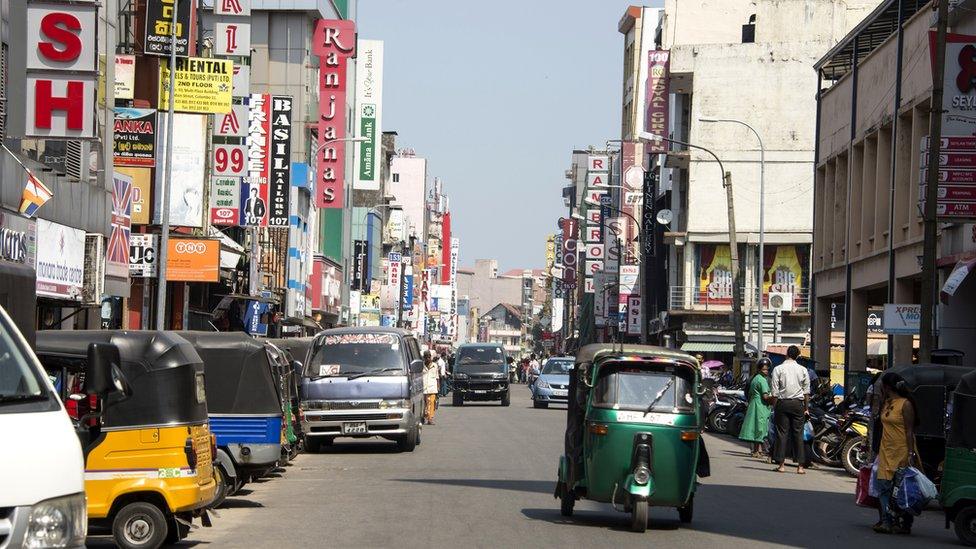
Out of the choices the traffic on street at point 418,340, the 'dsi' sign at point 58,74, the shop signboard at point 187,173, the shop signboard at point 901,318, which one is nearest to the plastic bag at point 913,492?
the traffic on street at point 418,340

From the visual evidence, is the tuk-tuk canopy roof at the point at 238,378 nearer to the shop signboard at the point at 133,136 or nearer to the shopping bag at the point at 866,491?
the shopping bag at the point at 866,491

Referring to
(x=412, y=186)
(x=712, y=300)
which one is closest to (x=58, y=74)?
(x=712, y=300)

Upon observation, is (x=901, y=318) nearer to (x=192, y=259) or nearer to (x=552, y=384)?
(x=192, y=259)

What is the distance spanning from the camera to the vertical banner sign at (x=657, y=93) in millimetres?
75188

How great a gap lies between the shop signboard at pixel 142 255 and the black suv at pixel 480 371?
1566cm

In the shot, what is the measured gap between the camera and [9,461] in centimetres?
677

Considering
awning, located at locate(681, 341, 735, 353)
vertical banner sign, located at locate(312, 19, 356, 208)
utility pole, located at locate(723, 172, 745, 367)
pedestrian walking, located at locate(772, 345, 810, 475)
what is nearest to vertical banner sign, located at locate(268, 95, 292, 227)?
vertical banner sign, located at locate(312, 19, 356, 208)

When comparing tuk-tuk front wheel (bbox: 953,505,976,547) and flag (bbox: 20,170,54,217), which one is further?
flag (bbox: 20,170,54,217)

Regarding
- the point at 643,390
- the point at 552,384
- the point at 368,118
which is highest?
the point at 368,118

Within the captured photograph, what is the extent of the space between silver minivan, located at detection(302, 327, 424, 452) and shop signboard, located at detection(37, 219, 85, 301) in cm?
461

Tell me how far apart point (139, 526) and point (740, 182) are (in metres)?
61.6

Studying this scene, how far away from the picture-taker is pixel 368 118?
91500 millimetres

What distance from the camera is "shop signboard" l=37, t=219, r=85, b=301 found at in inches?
1035

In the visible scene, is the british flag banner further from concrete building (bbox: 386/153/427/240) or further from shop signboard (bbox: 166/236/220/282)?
concrete building (bbox: 386/153/427/240)
